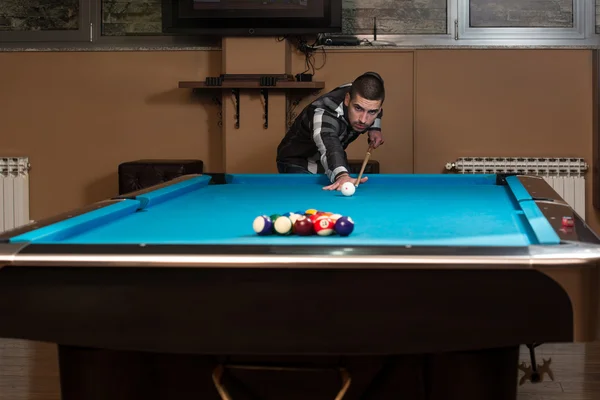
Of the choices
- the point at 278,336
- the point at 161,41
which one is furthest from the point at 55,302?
the point at 161,41

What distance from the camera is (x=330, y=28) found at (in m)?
5.52

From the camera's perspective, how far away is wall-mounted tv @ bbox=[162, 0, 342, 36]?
5.52 m

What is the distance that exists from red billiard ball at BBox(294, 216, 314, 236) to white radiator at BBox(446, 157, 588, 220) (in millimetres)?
3881

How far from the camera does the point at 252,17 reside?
557 cm

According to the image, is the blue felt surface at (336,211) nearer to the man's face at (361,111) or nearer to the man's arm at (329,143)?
the man's arm at (329,143)

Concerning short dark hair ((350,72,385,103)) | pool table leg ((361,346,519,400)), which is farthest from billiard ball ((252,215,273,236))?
short dark hair ((350,72,385,103))

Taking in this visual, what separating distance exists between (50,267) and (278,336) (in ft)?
1.58

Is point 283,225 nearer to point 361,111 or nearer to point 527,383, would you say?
point 527,383

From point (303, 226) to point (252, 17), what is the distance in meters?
3.79

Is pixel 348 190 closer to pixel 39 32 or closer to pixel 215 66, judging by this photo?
pixel 215 66

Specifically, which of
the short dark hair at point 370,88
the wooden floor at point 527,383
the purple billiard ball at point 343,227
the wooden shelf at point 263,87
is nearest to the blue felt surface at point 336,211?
the purple billiard ball at point 343,227

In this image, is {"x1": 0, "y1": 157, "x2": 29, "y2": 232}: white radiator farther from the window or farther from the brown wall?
the window

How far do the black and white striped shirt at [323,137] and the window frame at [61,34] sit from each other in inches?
89.4

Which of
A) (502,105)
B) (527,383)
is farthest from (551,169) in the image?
(527,383)
